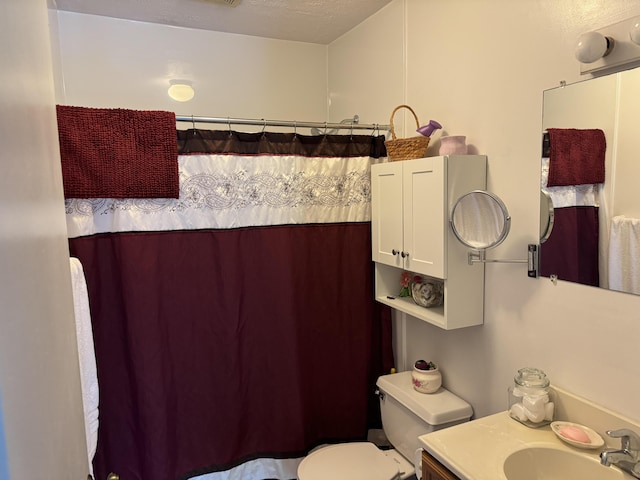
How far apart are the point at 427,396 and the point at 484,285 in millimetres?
551

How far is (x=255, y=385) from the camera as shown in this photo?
2092 millimetres

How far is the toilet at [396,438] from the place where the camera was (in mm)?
1780

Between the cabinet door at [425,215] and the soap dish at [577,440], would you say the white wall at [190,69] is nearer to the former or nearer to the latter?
the cabinet door at [425,215]

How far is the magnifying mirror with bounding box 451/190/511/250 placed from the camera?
1553 millimetres

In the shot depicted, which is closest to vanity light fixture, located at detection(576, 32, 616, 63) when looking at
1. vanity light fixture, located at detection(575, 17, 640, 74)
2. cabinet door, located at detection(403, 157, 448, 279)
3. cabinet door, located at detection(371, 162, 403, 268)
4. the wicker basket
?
vanity light fixture, located at detection(575, 17, 640, 74)

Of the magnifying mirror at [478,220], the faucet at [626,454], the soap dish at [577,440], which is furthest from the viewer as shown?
the magnifying mirror at [478,220]

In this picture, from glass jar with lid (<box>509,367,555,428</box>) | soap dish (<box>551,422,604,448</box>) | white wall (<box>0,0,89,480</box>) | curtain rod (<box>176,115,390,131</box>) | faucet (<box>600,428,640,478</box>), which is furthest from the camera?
curtain rod (<box>176,115,390,131</box>)

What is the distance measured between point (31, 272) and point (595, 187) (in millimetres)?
1416

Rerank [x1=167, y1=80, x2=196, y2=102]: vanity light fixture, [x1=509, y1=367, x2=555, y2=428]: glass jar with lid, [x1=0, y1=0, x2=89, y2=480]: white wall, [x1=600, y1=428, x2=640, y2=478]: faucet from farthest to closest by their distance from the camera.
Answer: [x1=167, y1=80, x2=196, y2=102]: vanity light fixture → [x1=509, y1=367, x2=555, y2=428]: glass jar with lid → [x1=600, y1=428, x2=640, y2=478]: faucet → [x1=0, y1=0, x2=89, y2=480]: white wall

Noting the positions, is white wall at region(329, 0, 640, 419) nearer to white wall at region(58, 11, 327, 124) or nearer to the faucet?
the faucet

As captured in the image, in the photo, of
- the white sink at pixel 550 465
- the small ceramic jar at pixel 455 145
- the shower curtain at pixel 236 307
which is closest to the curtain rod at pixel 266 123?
the shower curtain at pixel 236 307

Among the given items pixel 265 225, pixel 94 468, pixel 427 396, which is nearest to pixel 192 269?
pixel 265 225

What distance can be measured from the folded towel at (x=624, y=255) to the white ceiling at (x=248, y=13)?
152 centimetres

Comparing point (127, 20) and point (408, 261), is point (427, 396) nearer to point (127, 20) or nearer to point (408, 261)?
point (408, 261)
